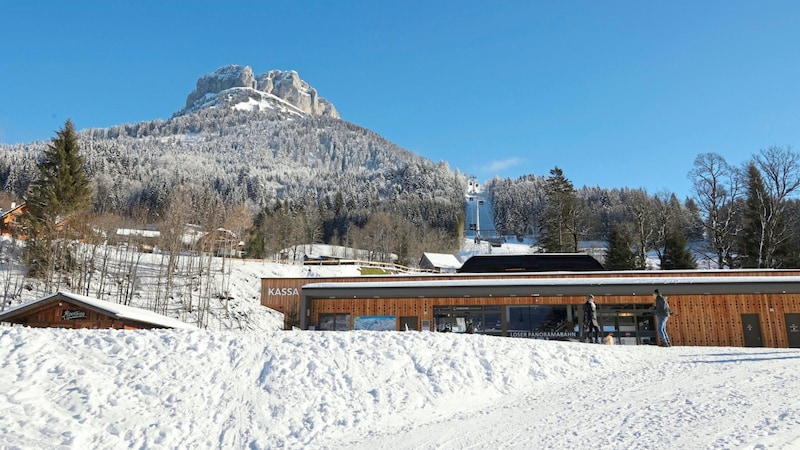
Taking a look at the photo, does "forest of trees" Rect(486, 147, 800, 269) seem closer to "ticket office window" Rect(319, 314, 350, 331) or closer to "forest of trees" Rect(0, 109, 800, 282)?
"forest of trees" Rect(0, 109, 800, 282)

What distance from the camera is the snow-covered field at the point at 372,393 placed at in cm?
683

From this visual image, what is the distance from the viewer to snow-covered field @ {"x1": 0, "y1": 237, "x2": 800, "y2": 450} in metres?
6.83

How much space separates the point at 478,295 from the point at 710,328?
8521 mm

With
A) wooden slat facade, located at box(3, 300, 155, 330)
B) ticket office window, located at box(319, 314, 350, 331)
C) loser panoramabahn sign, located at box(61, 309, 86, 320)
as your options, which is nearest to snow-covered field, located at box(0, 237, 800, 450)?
wooden slat facade, located at box(3, 300, 155, 330)

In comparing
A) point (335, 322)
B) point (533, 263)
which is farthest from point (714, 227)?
point (335, 322)

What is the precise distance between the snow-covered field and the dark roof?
1576 cm

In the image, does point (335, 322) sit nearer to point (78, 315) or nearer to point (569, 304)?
point (78, 315)

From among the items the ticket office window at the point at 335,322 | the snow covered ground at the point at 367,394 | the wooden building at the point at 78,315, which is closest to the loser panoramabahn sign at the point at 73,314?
the wooden building at the point at 78,315

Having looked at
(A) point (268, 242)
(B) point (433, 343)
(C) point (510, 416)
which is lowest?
(C) point (510, 416)

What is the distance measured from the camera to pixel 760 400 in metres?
7.68

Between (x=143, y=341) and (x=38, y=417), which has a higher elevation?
(x=143, y=341)

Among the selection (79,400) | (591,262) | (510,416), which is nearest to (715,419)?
(510,416)

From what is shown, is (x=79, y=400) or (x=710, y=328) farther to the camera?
(x=710, y=328)

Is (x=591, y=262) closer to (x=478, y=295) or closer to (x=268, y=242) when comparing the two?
(x=478, y=295)
